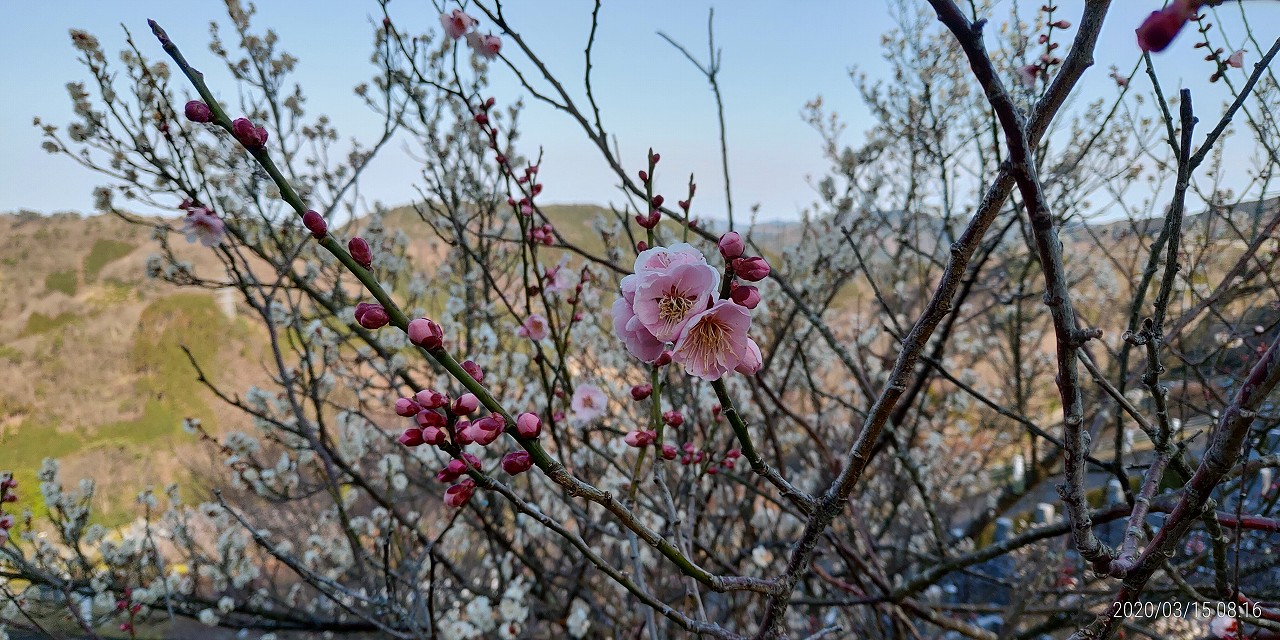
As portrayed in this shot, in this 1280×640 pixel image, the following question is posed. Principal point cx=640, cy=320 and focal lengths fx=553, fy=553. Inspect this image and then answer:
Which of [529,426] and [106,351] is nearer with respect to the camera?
[529,426]

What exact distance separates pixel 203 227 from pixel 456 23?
1.20 metres

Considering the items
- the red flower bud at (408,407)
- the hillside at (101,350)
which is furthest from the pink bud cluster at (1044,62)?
the hillside at (101,350)

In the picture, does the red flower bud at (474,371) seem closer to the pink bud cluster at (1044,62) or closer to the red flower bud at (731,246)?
the red flower bud at (731,246)

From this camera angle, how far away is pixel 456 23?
7.29ft

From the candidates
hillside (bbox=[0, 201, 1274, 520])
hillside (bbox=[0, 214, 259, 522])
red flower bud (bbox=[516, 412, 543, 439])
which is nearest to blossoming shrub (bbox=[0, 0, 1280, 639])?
red flower bud (bbox=[516, 412, 543, 439])

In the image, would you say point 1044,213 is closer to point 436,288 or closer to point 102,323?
point 436,288

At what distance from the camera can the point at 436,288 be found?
518 cm

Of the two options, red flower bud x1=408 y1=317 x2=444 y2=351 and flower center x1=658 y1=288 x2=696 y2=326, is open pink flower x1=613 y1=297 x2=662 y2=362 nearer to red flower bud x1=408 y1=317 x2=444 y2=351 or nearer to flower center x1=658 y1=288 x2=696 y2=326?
flower center x1=658 y1=288 x2=696 y2=326

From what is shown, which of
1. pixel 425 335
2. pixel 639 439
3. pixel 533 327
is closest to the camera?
pixel 425 335

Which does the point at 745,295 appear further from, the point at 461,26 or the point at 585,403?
the point at 461,26

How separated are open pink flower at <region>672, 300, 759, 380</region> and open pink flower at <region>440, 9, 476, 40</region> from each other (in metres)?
1.99

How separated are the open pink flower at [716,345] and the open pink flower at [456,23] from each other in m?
1.99

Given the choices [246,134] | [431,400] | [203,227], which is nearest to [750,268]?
[431,400]

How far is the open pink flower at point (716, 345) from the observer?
804 mm
